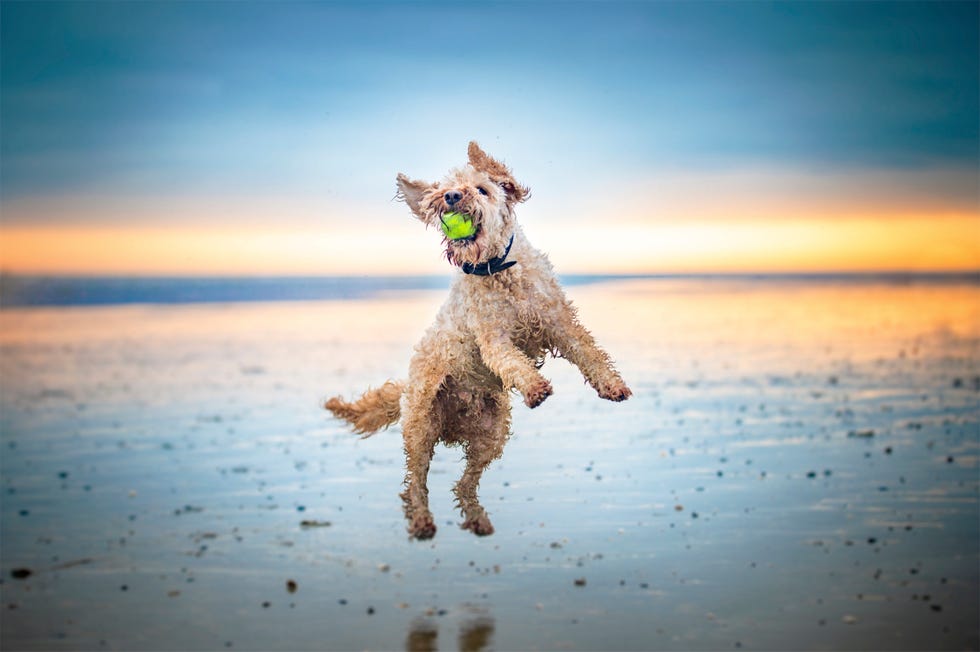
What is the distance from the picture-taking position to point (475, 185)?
7051mm

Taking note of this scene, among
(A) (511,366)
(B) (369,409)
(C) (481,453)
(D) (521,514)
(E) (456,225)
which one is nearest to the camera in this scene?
(E) (456,225)

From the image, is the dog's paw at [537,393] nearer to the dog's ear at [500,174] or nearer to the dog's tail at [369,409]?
the dog's ear at [500,174]

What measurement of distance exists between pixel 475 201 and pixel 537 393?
1.27 m

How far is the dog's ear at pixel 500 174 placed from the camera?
7.27m

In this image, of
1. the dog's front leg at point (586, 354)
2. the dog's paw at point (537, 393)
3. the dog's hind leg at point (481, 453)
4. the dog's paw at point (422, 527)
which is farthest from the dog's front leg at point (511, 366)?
the dog's paw at point (422, 527)

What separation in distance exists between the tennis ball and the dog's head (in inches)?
0.8

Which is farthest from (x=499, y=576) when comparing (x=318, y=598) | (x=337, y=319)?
(x=337, y=319)

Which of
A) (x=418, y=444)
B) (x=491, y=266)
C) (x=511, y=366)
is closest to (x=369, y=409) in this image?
(x=418, y=444)

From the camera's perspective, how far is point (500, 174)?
24.0ft

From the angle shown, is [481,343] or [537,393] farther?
[481,343]

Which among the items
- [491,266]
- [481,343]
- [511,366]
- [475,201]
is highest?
[475,201]

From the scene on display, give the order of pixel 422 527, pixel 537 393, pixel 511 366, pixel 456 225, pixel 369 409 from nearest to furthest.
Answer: pixel 537 393
pixel 456 225
pixel 511 366
pixel 422 527
pixel 369 409

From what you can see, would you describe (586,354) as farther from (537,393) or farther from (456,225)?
(456,225)

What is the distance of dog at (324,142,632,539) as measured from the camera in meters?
6.95
